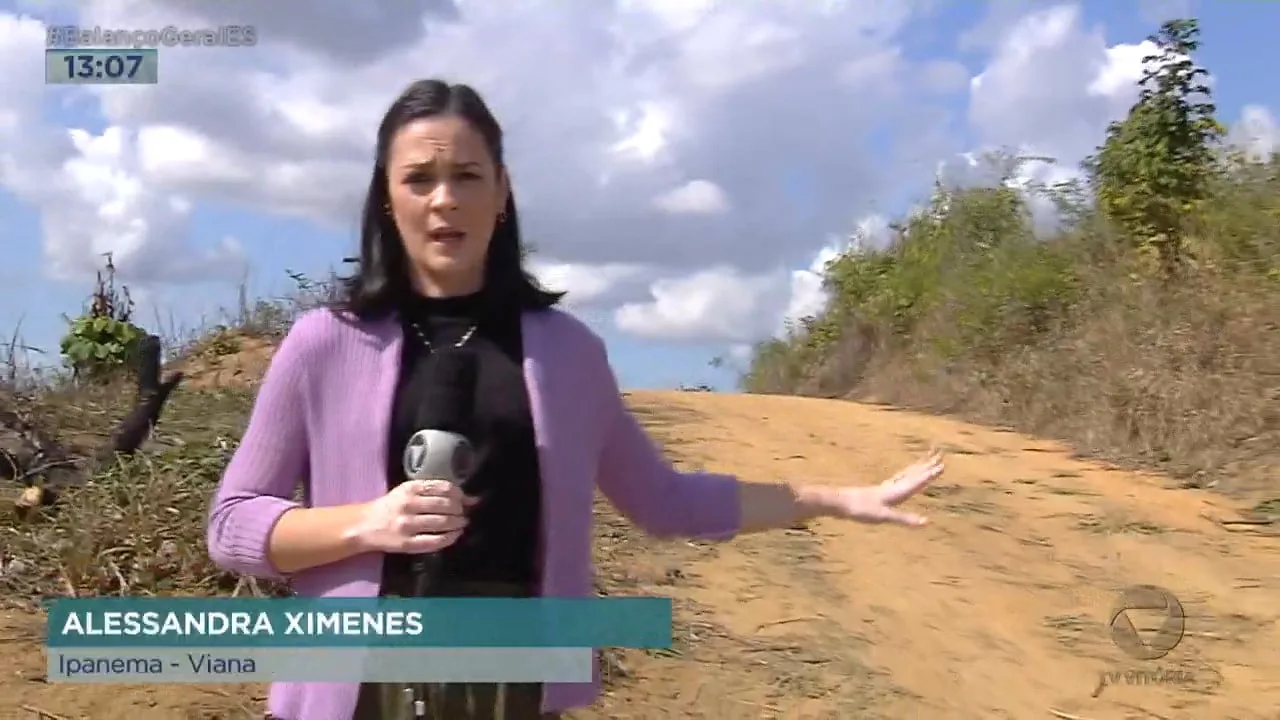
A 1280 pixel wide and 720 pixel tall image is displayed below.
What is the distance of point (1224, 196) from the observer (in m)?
8.32

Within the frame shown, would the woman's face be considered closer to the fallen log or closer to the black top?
the black top

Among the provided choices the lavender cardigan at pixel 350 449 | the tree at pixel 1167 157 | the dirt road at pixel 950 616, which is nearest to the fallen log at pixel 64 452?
the dirt road at pixel 950 616

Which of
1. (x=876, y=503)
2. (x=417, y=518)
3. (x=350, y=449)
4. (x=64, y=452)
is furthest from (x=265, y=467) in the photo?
(x=64, y=452)

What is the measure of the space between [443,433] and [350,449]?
14 centimetres

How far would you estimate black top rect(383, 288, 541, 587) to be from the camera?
1.40 metres

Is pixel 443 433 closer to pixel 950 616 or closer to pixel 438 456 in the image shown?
pixel 438 456

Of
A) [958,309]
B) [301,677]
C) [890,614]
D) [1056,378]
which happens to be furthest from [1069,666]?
[958,309]

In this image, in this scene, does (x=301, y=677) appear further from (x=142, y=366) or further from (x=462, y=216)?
(x=142, y=366)

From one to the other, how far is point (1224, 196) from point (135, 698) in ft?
24.7

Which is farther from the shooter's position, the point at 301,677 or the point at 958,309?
the point at 958,309

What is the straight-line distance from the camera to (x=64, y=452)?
4.48m

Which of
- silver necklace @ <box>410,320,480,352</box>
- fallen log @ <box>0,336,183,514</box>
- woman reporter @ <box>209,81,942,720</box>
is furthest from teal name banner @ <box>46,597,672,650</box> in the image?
fallen log @ <box>0,336,183,514</box>

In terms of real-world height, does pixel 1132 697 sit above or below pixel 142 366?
below

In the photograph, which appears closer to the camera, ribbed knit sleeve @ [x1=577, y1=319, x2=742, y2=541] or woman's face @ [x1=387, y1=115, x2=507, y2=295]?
woman's face @ [x1=387, y1=115, x2=507, y2=295]
